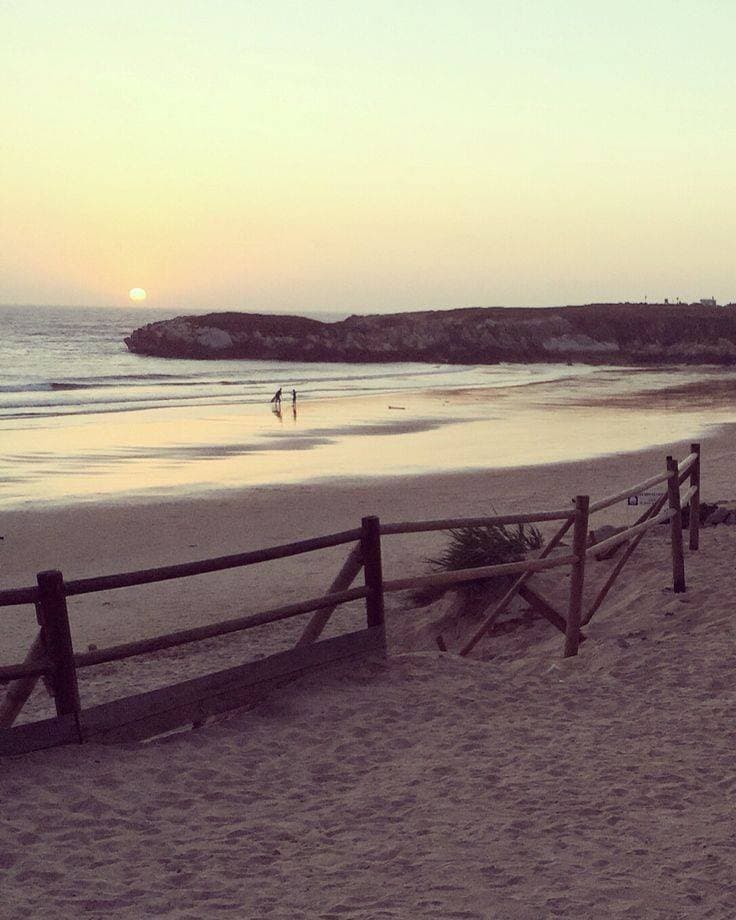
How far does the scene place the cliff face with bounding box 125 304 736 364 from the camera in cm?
8231

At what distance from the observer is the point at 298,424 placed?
107 feet

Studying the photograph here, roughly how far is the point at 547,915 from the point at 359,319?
95445 millimetres

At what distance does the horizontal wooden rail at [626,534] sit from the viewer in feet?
29.6

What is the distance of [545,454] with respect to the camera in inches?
978

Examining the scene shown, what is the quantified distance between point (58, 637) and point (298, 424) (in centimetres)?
2689

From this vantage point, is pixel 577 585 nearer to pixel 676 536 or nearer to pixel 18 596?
pixel 676 536

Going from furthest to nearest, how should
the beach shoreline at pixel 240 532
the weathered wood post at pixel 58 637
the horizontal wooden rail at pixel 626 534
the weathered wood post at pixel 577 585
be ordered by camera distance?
the beach shoreline at pixel 240 532
the horizontal wooden rail at pixel 626 534
the weathered wood post at pixel 577 585
the weathered wood post at pixel 58 637

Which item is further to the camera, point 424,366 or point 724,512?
point 424,366

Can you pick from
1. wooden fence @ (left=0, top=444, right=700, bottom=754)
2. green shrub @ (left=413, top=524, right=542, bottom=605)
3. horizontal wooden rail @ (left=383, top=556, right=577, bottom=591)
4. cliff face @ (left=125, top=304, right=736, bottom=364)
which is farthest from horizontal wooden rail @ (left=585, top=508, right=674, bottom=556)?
cliff face @ (left=125, top=304, right=736, bottom=364)

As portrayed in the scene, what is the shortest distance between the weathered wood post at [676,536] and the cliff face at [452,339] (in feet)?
223

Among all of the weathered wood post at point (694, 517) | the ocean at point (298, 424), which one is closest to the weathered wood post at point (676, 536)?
the weathered wood post at point (694, 517)

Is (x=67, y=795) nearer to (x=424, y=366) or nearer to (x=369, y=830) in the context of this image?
(x=369, y=830)

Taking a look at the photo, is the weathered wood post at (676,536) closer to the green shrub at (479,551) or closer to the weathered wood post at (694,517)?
the weathered wood post at (694,517)

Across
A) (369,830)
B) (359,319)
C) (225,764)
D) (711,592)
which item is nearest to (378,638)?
(225,764)
